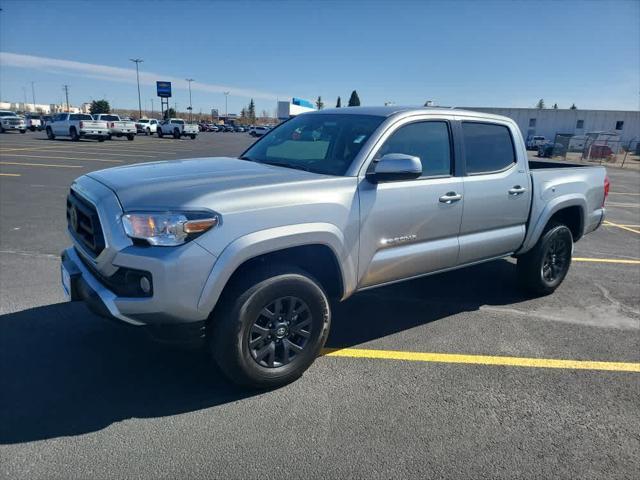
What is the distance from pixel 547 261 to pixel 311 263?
3164 mm

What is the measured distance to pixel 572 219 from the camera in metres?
5.39

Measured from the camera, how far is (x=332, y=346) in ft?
12.7

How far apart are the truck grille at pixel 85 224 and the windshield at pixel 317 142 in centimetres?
152

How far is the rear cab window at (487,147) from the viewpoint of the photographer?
421 centimetres

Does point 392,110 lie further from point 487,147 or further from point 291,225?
point 291,225

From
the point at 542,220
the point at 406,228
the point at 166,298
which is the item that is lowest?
the point at 166,298

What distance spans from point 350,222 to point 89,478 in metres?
2.15

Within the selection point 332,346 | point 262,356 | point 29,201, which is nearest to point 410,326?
point 332,346

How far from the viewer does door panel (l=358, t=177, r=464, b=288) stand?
3.39m

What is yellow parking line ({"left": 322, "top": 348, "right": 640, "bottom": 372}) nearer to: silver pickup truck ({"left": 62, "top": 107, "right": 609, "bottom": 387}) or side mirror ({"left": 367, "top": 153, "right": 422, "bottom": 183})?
silver pickup truck ({"left": 62, "top": 107, "right": 609, "bottom": 387})

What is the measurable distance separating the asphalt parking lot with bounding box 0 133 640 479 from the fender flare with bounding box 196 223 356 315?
771 millimetres

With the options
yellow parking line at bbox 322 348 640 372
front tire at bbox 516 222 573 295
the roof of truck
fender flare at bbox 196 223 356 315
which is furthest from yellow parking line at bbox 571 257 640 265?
fender flare at bbox 196 223 356 315

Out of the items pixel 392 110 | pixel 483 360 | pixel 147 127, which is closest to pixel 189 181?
pixel 392 110

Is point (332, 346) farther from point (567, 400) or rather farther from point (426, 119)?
point (426, 119)
